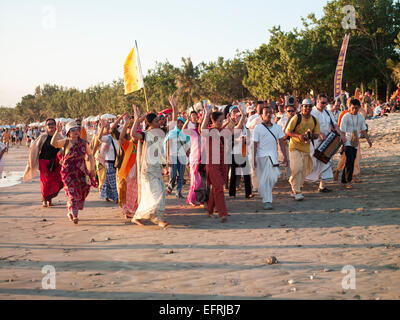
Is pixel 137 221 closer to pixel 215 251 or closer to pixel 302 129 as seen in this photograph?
pixel 215 251

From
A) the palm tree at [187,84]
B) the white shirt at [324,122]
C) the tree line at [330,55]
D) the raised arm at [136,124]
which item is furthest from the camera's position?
the palm tree at [187,84]

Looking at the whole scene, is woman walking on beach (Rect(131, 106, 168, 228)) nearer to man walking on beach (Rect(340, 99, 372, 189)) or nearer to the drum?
the drum

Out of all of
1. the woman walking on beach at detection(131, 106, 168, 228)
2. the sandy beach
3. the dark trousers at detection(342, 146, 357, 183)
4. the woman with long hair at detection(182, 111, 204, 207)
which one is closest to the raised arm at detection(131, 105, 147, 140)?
the woman walking on beach at detection(131, 106, 168, 228)

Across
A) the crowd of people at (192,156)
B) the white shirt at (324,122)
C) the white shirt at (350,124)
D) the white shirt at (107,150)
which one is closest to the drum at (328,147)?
the crowd of people at (192,156)

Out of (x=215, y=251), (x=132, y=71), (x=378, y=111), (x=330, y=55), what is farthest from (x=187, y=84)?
(x=215, y=251)

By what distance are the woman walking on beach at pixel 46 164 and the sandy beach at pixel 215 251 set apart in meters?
0.46

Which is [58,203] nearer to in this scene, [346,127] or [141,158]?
[141,158]

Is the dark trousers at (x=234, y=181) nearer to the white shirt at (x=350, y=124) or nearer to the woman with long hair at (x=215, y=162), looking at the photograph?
the woman with long hair at (x=215, y=162)

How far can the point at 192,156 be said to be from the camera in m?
9.08

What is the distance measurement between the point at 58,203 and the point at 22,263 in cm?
493

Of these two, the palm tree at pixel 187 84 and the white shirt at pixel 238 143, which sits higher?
the palm tree at pixel 187 84

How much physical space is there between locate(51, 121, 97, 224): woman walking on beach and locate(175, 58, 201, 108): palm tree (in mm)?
49448

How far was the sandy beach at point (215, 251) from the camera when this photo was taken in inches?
180
